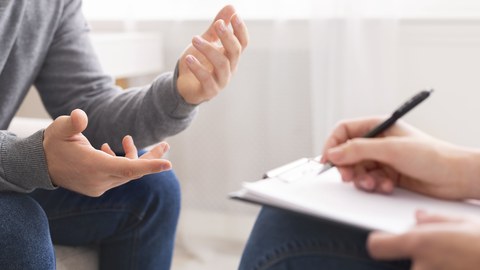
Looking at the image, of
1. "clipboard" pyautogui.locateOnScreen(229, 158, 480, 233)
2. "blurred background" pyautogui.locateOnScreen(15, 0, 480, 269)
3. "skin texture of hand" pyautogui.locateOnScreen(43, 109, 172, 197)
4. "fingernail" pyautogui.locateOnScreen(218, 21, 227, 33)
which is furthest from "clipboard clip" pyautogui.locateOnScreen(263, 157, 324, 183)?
"blurred background" pyautogui.locateOnScreen(15, 0, 480, 269)

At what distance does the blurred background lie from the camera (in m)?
1.56

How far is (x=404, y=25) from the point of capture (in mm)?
1576

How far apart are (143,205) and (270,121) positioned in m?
0.78

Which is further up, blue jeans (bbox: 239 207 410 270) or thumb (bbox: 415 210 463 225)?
thumb (bbox: 415 210 463 225)

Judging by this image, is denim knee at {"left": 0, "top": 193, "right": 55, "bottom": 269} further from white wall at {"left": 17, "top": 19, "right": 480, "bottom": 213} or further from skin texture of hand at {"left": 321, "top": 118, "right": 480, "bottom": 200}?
white wall at {"left": 17, "top": 19, "right": 480, "bottom": 213}

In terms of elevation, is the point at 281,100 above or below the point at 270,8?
below

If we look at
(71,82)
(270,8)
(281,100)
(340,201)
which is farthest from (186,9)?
(340,201)

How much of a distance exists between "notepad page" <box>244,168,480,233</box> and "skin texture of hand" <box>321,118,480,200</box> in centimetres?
1

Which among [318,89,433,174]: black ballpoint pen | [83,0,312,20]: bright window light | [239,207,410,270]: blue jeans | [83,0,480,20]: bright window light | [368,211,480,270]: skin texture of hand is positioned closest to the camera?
[368,211,480,270]: skin texture of hand

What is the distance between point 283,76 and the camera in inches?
66.9

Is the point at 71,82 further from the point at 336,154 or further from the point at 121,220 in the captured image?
the point at 336,154

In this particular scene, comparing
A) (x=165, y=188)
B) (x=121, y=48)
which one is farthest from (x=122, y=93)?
(x=121, y=48)

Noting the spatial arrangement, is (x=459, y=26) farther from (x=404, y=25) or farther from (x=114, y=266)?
(x=114, y=266)

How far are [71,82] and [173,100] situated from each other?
0.27m
